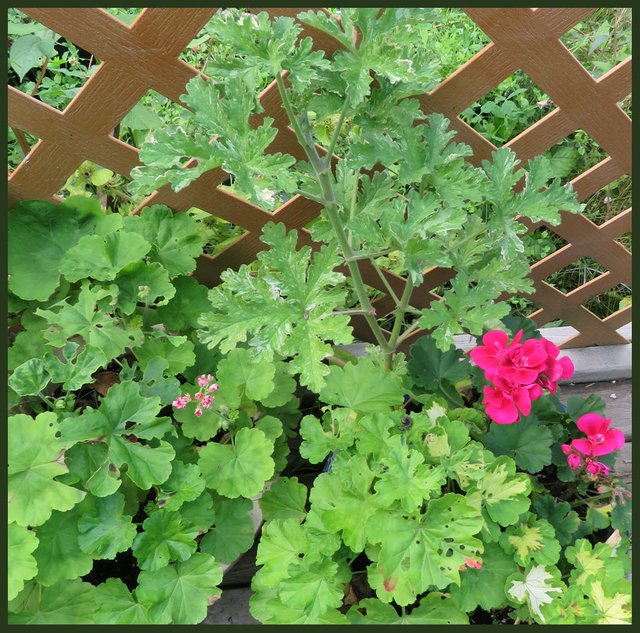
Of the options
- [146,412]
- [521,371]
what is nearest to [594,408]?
[521,371]

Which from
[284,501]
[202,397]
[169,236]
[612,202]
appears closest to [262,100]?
[169,236]

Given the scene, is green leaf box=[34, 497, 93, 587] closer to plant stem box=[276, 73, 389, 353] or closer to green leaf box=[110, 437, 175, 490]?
green leaf box=[110, 437, 175, 490]

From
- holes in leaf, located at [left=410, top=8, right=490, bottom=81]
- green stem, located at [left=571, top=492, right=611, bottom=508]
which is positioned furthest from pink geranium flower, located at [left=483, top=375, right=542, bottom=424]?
holes in leaf, located at [left=410, top=8, right=490, bottom=81]

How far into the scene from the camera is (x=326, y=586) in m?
1.04

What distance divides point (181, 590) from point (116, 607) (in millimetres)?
119

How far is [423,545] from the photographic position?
99 centimetres

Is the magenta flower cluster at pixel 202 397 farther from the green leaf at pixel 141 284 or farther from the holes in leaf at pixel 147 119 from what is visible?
the holes in leaf at pixel 147 119

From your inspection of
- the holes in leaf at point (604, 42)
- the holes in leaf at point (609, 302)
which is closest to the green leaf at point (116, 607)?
the holes in leaf at point (609, 302)

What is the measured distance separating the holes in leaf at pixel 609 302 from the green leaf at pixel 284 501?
120 cm

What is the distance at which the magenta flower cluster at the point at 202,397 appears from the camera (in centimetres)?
115

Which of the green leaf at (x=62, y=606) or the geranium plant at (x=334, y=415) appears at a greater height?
the geranium plant at (x=334, y=415)

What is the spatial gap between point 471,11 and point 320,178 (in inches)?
15.7

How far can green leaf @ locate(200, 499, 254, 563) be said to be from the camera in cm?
115

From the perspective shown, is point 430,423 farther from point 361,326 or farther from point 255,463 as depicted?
point 361,326
